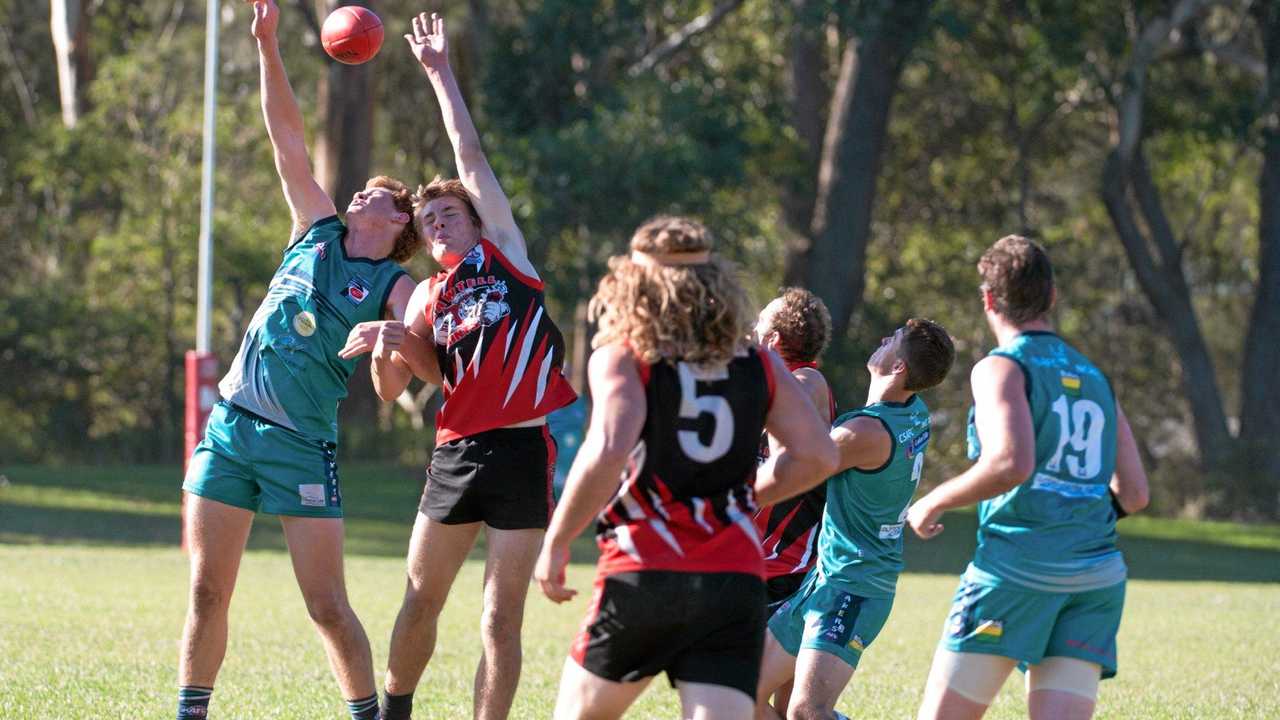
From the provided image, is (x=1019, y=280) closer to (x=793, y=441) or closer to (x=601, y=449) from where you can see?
(x=793, y=441)

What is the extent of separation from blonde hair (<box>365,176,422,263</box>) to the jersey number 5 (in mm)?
2385

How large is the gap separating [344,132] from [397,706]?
2354cm

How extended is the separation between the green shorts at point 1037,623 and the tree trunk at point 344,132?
2483cm

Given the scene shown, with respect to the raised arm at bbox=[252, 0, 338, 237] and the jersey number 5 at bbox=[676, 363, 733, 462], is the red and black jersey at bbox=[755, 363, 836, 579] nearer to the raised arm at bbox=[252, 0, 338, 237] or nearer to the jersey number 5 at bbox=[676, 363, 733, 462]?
the jersey number 5 at bbox=[676, 363, 733, 462]

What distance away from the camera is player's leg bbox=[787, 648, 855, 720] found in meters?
5.81

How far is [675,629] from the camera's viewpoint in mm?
4305

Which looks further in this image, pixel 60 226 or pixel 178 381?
pixel 60 226

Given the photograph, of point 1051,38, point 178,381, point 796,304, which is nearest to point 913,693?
point 796,304

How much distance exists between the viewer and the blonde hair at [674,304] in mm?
4332

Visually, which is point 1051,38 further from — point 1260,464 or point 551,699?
point 551,699

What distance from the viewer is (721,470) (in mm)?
4371

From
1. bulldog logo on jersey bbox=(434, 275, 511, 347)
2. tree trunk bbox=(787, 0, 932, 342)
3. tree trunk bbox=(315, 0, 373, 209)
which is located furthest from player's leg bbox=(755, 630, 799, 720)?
tree trunk bbox=(315, 0, 373, 209)

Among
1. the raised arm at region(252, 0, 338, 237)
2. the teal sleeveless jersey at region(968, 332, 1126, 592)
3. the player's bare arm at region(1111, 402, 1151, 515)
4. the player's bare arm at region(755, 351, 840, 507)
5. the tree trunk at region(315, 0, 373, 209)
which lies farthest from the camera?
the tree trunk at region(315, 0, 373, 209)

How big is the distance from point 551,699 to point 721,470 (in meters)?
4.30
